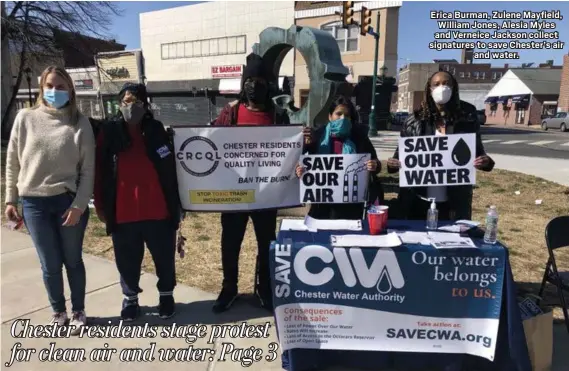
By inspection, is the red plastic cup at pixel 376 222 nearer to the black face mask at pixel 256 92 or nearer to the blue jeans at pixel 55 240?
the black face mask at pixel 256 92

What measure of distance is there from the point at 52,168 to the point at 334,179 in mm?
2121

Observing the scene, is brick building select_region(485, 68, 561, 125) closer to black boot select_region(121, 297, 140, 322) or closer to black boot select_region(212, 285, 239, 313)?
black boot select_region(212, 285, 239, 313)

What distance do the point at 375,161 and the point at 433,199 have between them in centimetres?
54

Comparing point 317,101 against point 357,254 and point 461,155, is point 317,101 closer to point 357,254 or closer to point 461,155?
point 461,155

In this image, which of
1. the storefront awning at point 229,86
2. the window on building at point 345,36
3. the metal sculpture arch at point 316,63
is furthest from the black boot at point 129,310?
the window on building at point 345,36

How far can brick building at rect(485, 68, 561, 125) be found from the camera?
46688 mm

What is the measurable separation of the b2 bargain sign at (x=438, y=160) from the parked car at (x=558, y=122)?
35.8 meters

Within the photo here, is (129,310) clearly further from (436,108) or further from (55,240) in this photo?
(436,108)

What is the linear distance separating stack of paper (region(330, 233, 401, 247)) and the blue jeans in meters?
1.96

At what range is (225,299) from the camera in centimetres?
386

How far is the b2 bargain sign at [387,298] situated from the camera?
279cm

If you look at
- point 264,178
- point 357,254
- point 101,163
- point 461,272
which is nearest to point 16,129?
point 101,163

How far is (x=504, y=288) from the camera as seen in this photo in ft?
9.07

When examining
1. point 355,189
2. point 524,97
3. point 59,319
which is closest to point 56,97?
point 59,319
